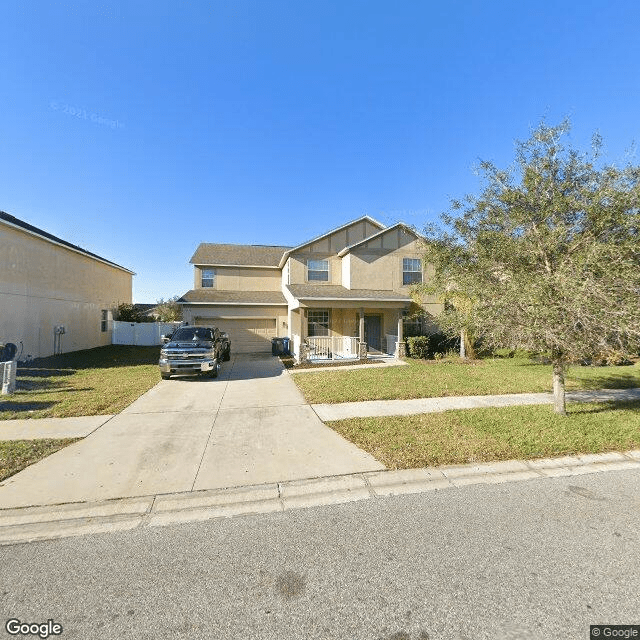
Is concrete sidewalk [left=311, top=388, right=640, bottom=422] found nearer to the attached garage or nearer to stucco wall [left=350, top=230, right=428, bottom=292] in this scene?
stucco wall [left=350, top=230, right=428, bottom=292]

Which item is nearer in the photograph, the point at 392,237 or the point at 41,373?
the point at 41,373

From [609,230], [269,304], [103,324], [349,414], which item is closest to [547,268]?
[609,230]

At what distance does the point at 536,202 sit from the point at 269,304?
47.9ft

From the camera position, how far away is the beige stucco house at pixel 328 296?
15141mm

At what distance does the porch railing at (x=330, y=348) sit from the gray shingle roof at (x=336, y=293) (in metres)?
2.08

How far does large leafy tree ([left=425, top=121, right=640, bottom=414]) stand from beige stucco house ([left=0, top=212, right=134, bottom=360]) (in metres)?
17.4

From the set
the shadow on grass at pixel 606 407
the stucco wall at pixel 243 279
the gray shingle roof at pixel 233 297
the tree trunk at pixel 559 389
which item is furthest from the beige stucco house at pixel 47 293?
the shadow on grass at pixel 606 407

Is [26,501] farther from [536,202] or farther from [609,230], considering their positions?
[609,230]

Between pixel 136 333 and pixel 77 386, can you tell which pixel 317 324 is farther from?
pixel 136 333

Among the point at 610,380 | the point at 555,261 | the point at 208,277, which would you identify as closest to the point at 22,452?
the point at 555,261

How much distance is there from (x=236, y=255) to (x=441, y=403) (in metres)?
17.6

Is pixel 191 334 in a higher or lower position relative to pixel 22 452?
higher

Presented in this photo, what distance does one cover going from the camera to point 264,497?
12.4 feet

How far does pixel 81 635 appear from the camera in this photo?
2.08m
